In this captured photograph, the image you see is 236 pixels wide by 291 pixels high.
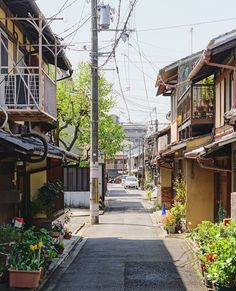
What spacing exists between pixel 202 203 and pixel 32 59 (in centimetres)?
842

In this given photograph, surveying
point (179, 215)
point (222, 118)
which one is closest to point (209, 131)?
point (179, 215)

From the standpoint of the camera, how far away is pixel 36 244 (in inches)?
423

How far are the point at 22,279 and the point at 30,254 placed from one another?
0.65 m

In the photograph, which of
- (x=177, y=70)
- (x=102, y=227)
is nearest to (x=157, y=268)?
(x=102, y=227)

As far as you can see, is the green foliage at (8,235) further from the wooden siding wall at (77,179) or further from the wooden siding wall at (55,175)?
the wooden siding wall at (77,179)

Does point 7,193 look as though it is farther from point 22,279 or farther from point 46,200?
point 46,200

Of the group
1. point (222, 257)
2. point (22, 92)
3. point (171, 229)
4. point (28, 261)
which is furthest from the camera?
point (171, 229)

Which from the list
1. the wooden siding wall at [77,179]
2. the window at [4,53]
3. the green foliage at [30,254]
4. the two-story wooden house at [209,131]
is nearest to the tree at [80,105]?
the wooden siding wall at [77,179]

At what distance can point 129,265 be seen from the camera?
13.4 m

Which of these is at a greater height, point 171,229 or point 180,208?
point 180,208

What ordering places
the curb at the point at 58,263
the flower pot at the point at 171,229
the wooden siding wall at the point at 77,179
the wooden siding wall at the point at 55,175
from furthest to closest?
1. the wooden siding wall at the point at 77,179
2. the flower pot at the point at 171,229
3. the wooden siding wall at the point at 55,175
4. the curb at the point at 58,263

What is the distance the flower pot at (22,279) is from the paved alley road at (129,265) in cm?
89

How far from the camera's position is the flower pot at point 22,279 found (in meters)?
10.0

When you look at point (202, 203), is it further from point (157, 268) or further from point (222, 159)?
point (157, 268)
